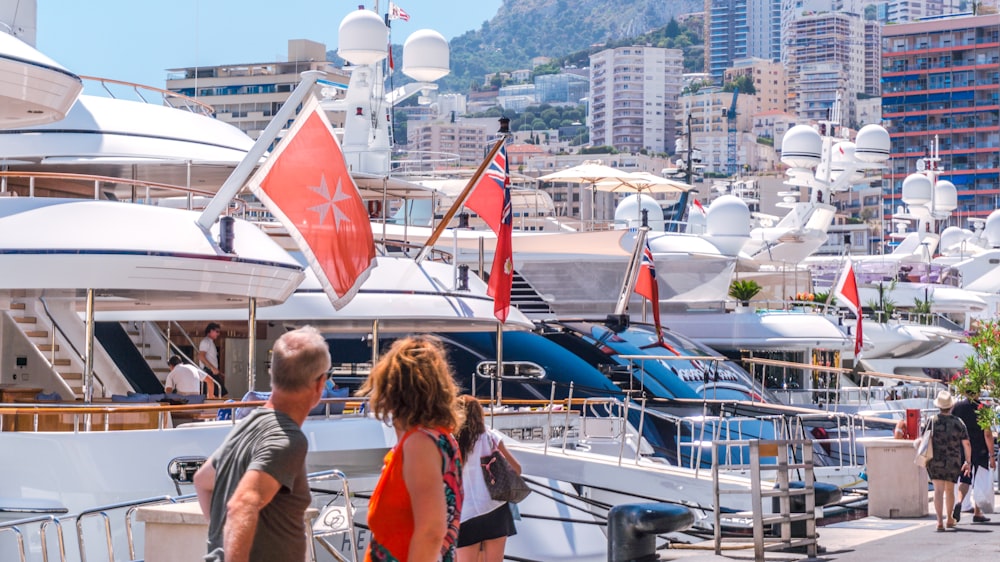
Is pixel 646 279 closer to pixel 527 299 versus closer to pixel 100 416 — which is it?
pixel 527 299

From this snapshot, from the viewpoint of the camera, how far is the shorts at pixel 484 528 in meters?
8.59

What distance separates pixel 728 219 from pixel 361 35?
16346 millimetres

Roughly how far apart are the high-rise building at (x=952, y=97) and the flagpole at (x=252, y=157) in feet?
388

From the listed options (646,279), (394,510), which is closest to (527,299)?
(646,279)

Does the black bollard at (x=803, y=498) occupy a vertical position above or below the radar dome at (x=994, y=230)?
below

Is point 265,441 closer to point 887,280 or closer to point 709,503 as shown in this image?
point 709,503

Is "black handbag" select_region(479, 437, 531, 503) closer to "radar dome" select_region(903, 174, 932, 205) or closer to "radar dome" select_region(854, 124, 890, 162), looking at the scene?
"radar dome" select_region(854, 124, 890, 162)

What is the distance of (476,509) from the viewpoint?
8633mm

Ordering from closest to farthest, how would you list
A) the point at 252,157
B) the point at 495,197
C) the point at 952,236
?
the point at 252,157 < the point at 495,197 < the point at 952,236

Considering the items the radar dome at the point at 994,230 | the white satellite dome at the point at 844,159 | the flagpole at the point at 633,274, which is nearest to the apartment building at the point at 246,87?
the radar dome at the point at 994,230

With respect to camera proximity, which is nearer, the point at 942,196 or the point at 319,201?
the point at 319,201

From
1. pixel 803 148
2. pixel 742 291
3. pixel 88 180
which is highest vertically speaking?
pixel 803 148

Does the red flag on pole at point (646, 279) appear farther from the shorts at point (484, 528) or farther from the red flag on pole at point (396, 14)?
the shorts at point (484, 528)

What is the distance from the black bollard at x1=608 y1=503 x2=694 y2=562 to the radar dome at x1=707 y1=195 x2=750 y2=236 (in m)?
27.0
